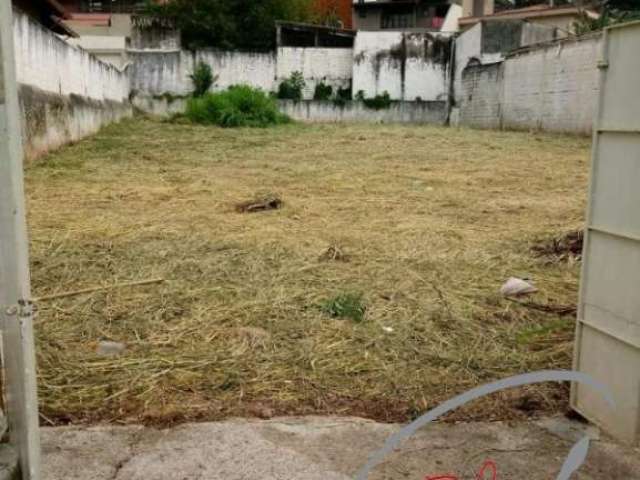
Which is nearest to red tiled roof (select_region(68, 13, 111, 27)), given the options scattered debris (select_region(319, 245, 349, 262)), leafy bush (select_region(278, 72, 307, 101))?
leafy bush (select_region(278, 72, 307, 101))

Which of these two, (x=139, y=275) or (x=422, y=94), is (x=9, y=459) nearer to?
(x=139, y=275)

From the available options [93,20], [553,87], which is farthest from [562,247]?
[93,20]

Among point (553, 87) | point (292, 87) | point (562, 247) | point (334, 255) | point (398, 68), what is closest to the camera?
point (334, 255)

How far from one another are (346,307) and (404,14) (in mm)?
34653

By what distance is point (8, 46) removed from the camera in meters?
1.12

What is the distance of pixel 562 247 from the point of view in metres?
3.62

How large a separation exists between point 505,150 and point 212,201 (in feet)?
21.1

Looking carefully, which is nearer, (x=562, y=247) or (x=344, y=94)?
(x=562, y=247)

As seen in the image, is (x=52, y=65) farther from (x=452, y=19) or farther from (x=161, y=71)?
(x=452, y=19)

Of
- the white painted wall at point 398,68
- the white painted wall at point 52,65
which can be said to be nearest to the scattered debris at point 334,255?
the white painted wall at point 52,65

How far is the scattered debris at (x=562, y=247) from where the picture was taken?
3499 millimetres

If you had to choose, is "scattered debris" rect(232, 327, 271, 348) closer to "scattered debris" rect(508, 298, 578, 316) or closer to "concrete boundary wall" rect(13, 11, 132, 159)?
"scattered debris" rect(508, 298, 578, 316)

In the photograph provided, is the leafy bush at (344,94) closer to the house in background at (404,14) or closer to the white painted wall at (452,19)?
the white painted wall at (452,19)

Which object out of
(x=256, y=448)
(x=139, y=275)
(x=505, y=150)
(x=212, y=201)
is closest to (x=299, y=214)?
(x=212, y=201)
